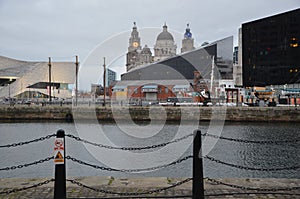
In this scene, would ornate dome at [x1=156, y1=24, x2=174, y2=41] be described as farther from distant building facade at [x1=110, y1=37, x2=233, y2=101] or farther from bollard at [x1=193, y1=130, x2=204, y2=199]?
bollard at [x1=193, y1=130, x2=204, y2=199]

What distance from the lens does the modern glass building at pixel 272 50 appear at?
47.1 m

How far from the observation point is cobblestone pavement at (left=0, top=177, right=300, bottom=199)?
486 cm

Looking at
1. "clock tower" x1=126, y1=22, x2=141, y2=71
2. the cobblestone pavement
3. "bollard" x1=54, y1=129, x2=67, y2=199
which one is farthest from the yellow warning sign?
"clock tower" x1=126, y1=22, x2=141, y2=71

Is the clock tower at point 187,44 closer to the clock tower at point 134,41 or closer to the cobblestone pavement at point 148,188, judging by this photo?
the clock tower at point 134,41

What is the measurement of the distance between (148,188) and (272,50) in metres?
52.5

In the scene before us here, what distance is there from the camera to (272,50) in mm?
51188

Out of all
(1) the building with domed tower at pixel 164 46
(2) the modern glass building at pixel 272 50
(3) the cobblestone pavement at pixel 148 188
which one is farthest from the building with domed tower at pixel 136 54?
(3) the cobblestone pavement at pixel 148 188

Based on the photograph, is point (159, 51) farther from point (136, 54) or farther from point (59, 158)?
point (59, 158)

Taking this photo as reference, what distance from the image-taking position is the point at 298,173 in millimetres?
9242

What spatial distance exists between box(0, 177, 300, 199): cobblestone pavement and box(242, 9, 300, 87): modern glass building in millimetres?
45446

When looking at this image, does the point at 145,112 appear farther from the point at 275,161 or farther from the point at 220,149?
the point at 275,161

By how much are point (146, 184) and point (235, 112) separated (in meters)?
23.6

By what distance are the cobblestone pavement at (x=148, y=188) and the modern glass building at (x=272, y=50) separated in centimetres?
4545

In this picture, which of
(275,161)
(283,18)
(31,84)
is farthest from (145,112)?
(31,84)
